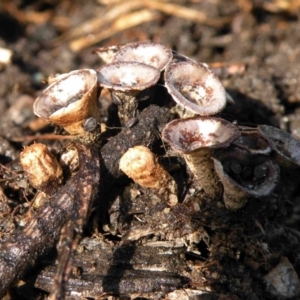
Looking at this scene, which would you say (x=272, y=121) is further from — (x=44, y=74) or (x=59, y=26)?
(x=59, y=26)

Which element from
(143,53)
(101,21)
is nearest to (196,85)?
(143,53)

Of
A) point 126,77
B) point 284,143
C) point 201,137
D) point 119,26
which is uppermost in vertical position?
point 126,77

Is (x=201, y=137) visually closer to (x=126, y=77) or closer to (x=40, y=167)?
(x=126, y=77)

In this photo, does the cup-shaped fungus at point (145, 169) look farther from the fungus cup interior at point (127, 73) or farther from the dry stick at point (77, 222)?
the fungus cup interior at point (127, 73)

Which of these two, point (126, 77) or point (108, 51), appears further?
point (108, 51)

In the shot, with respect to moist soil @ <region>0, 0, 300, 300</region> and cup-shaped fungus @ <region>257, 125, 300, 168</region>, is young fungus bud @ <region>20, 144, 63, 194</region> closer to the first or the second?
moist soil @ <region>0, 0, 300, 300</region>

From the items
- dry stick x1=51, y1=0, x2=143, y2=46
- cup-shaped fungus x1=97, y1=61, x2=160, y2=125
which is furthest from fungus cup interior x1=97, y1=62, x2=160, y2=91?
dry stick x1=51, y1=0, x2=143, y2=46

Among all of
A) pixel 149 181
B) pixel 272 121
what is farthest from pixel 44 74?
pixel 149 181

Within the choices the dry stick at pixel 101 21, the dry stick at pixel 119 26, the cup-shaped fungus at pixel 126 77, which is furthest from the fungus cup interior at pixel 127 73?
the dry stick at pixel 101 21
